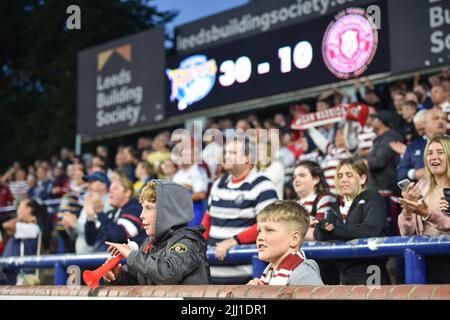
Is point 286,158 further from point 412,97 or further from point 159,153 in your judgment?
point 159,153

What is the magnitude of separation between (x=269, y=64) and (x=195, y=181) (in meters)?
2.44

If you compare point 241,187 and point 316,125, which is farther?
point 316,125

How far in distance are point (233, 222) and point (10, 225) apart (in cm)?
400

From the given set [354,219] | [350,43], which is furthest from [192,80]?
[354,219]

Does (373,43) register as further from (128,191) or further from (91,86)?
(91,86)

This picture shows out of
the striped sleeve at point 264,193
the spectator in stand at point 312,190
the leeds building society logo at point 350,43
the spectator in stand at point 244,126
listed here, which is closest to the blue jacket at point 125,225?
the striped sleeve at point 264,193

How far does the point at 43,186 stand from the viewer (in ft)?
47.9

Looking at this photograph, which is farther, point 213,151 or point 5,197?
point 5,197

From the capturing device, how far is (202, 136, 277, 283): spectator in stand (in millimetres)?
5938

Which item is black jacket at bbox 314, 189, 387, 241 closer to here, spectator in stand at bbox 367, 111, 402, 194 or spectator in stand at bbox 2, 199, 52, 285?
spectator in stand at bbox 367, 111, 402, 194

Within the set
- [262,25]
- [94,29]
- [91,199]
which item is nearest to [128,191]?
[91,199]

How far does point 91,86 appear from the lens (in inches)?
568

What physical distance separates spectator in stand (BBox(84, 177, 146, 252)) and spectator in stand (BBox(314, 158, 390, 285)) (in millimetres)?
1661

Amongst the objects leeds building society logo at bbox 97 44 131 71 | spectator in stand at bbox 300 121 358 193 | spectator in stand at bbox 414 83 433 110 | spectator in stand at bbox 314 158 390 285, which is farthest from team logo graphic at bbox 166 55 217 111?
spectator in stand at bbox 314 158 390 285
